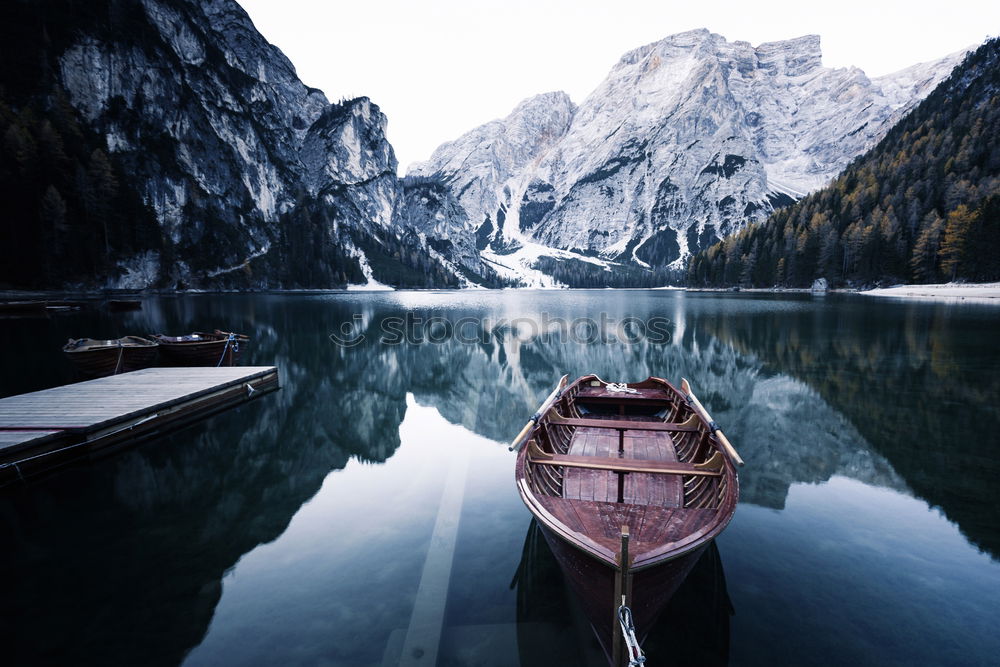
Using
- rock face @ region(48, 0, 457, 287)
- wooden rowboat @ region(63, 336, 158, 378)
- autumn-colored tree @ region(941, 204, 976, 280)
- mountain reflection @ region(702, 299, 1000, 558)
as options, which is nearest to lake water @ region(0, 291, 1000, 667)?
mountain reflection @ region(702, 299, 1000, 558)

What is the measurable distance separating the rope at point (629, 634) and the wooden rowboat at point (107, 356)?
1030 inches

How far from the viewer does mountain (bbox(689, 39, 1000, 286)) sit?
8127cm

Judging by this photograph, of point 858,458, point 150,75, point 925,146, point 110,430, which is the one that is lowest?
point 858,458

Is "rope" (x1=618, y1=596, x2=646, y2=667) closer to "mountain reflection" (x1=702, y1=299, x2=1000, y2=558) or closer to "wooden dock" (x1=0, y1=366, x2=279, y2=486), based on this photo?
"mountain reflection" (x1=702, y1=299, x2=1000, y2=558)

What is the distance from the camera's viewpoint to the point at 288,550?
830 cm

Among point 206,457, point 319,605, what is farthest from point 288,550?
point 206,457

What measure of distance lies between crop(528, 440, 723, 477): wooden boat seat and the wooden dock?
1321cm

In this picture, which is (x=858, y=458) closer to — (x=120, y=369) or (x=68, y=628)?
(x=68, y=628)

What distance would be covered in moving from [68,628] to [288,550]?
10.1 ft

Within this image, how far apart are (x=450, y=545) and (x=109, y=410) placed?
517 inches

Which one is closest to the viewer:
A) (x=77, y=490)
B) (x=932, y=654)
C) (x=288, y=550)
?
(x=932, y=654)

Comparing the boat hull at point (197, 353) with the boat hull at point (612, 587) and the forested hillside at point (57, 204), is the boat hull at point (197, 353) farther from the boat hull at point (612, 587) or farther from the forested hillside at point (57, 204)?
the forested hillside at point (57, 204)

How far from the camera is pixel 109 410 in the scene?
44.5ft

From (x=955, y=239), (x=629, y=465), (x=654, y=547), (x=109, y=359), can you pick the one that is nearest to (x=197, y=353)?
(x=109, y=359)
